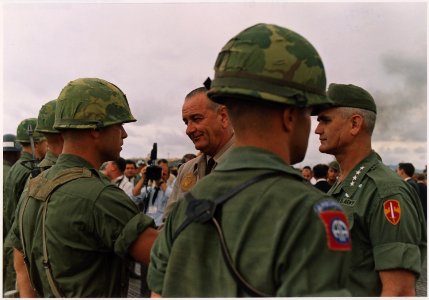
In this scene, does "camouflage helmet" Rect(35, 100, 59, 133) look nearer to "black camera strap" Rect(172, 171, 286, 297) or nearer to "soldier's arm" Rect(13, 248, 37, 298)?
"soldier's arm" Rect(13, 248, 37, 298)

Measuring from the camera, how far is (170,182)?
9312 millimetres

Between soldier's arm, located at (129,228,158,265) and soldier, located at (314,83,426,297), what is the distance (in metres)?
1.19

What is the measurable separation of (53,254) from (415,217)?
2170 millimetres

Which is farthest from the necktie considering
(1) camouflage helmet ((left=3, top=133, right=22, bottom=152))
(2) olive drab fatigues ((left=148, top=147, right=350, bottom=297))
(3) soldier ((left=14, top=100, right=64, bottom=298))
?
(1) camouflage helmet ((left=3, top=133, right=22, bottom=152))

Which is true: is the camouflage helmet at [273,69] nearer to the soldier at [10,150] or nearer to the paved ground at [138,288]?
the soldier at [10,150]

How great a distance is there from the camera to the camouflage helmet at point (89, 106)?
10.0ft

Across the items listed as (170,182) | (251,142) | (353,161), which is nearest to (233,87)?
(251,142)

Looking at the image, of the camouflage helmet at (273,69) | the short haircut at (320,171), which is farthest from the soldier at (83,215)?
the short haircut at (320,171)

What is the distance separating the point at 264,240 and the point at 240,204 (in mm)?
159

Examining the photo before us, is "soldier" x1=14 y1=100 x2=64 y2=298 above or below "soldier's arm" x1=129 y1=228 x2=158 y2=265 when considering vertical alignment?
above

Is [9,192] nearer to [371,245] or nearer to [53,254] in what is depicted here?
[53,254]

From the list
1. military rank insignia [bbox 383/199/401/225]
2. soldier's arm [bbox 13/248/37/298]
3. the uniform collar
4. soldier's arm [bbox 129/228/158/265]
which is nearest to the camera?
soldier's arm [bbox 129/228/158/265]

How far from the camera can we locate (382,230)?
2881 mm

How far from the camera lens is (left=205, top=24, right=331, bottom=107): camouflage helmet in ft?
5.81
